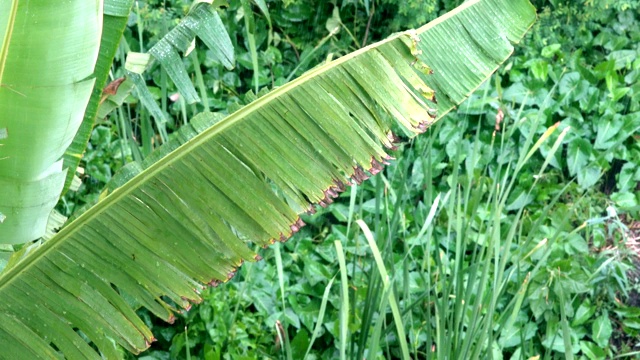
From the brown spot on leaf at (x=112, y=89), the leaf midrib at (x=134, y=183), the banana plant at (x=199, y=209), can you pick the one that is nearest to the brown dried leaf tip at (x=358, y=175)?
the banana plant at (x=199, y=209)

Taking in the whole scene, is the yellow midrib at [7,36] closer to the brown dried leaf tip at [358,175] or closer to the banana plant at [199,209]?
the banana plant at [199,209]

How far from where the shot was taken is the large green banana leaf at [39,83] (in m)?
1.38

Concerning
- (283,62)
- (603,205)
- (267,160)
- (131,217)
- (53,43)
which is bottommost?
(603,205)

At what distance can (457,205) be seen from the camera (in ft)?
7.64

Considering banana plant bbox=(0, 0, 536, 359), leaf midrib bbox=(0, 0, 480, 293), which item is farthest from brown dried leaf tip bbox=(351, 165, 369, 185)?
leaf midrib bbox=(0, 0, 480, 293)

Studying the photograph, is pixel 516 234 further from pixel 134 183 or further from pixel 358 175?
pixel 134 183

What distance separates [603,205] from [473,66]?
1.83 m

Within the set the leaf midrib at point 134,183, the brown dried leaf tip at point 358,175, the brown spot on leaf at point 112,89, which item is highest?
the brown spot on leaf at point 112,89

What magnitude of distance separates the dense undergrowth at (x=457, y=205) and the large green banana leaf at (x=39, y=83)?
0.81 meters

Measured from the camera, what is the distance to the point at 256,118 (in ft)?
5.66

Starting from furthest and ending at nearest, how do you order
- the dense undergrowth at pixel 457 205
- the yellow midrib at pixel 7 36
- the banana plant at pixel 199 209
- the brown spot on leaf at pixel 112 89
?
the dense undergrowth at pixel 457 205
the brown spot on leaf at pixel 112 89
the banana plant at pixel 199 209
the yellow midrib at pixel 7 36

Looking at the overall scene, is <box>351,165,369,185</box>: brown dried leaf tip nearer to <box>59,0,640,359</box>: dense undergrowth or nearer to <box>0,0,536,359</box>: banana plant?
<box>0,0,536,359</box>: banana plant

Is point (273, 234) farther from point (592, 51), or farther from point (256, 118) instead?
point (592, 51)

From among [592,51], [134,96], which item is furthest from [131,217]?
[592,51]
